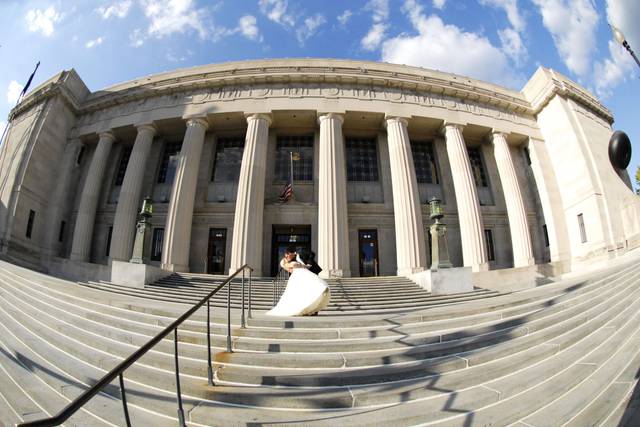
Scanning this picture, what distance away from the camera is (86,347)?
4.53 meters

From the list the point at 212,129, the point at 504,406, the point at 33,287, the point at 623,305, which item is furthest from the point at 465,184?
the point at 33,287

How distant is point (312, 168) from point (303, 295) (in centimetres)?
1246

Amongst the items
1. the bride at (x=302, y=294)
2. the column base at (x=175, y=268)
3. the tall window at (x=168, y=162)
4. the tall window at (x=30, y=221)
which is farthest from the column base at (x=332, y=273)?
the tall window at (x=30, y=221)

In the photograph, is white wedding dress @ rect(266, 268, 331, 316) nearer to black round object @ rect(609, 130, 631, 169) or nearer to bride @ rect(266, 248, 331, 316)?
bride @ rect(266, 248, 331, 316)

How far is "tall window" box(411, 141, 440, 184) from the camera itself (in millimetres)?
17469

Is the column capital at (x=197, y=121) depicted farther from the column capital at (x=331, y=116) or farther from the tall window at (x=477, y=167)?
the tall window at (x=477, y=167)

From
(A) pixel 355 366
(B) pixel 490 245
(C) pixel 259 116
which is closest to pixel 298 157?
(C) pixel 259 116

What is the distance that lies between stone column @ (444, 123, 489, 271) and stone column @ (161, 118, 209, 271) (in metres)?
14.2

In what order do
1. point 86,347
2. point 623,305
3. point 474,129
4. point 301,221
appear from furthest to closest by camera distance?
point 474,129, point 301,221, point 623,305, point 86,347

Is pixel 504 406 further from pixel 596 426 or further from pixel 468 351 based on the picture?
pixel 468 351

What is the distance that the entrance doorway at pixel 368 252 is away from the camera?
15.3m

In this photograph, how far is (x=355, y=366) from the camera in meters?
3.62

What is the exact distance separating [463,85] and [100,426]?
69.5 feet

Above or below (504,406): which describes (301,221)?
above
